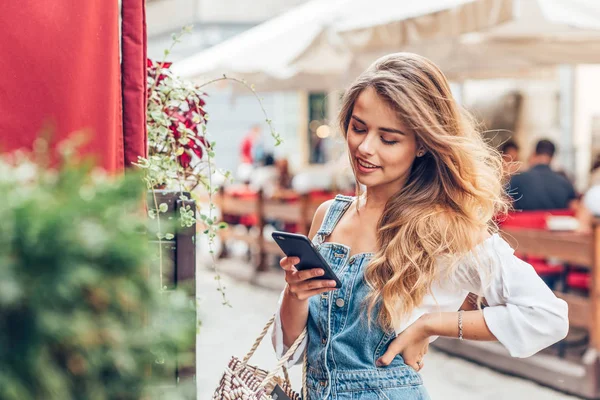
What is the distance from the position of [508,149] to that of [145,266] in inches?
326

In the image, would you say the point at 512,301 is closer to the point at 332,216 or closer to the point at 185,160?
the point at 332,216

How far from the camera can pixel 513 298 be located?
2020 mm

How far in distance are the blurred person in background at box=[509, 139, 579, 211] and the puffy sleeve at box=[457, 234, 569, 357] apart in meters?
5.11

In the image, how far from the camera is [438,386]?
575 centimetres

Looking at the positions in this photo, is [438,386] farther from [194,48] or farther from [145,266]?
[194,48]

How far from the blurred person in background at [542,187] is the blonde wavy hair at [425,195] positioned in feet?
16.4

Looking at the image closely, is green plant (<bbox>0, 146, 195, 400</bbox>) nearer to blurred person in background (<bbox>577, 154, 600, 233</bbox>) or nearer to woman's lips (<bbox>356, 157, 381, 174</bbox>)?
woman's lips (<bbox>356, 157, 381, 174</bbox>)

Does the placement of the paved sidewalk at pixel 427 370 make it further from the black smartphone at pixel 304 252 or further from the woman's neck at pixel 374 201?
the black smartphone at pixel 304 252

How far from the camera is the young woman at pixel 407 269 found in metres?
2.01

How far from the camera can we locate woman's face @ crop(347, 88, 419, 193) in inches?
81.8

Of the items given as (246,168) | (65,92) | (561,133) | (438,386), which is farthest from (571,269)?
(246,168)

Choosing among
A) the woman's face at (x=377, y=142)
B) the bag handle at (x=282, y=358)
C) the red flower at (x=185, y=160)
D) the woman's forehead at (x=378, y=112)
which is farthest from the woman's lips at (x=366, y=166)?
the red flower at (x=185, y=160)

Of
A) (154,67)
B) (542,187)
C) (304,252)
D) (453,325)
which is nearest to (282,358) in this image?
(304,252)

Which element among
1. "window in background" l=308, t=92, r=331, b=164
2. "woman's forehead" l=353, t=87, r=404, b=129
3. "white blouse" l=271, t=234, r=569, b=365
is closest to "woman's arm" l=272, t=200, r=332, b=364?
"white blouse" l=271, t=234, r=569, b=365
